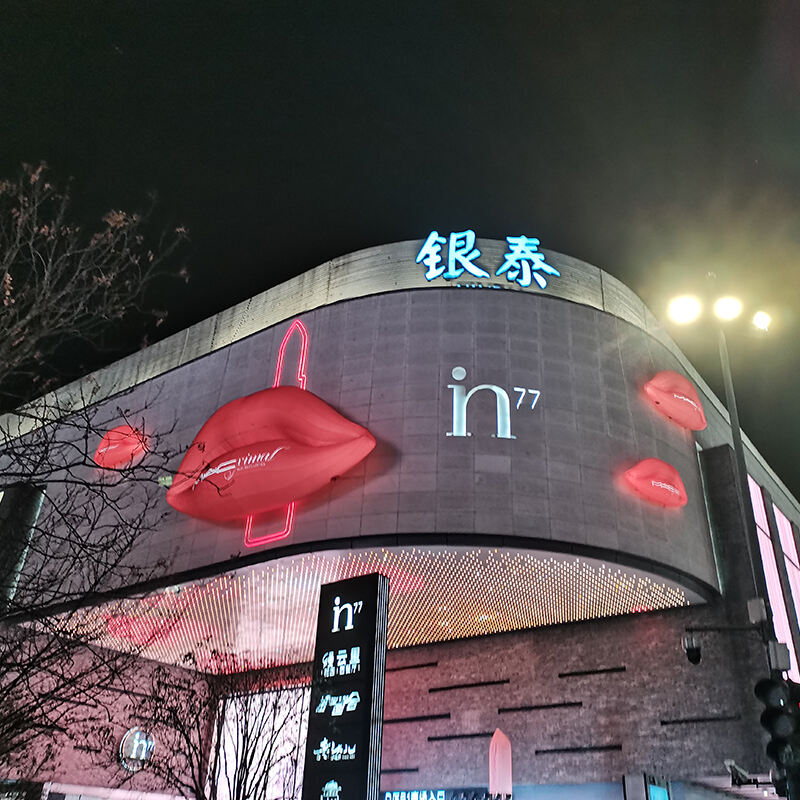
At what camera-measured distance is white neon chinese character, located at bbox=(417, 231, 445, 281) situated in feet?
70.9

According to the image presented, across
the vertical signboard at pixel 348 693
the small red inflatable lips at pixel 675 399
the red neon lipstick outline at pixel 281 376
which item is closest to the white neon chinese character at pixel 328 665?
the vertical signboard at pixel 348 693

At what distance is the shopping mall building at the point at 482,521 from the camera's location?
1794cm

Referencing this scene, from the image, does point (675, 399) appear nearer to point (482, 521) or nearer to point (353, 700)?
point (482, 521)

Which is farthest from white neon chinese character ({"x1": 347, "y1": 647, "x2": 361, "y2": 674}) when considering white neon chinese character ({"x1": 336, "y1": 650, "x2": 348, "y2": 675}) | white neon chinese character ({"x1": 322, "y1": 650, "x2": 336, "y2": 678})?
white neon chinese character ({"x1": 322, "y1": 650, "x2": 336, "y2": 678})

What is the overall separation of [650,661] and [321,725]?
8.90m

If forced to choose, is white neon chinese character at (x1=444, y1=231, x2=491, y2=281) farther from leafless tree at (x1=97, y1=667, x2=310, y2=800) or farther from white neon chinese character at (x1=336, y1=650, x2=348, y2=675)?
leafless tree at (x1=97, y1=667, x2=310, y2=800)

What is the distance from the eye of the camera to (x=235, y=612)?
21250 mm

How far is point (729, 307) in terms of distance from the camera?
905 centimetres

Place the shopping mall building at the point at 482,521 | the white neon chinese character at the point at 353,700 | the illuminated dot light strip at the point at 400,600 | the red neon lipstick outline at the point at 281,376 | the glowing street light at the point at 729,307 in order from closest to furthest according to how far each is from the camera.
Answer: the glowing street light at the point at 729,307 → the white neon chinese character at the point at 353,700 → the shopping mall building at the point at 482,521 → the illuminated dot light strip at the point at 400,600 → the red neon lipstick outline at the point at 281,376

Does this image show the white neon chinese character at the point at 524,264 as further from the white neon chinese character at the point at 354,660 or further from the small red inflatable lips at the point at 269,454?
the white neon chinese character at the point at 354,660

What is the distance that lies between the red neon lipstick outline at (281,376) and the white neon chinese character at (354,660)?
3.41m

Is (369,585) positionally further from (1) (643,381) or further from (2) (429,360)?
(1) (643,381)

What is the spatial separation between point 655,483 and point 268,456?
32.4 ft

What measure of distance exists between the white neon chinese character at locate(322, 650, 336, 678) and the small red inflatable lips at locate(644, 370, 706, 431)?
11.3 meters
